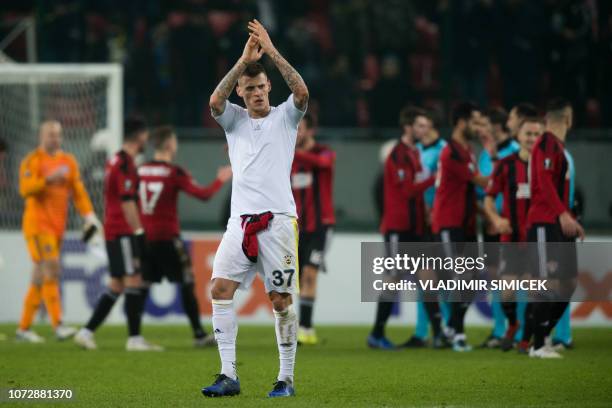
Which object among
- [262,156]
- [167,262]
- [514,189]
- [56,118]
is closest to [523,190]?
[514,189]

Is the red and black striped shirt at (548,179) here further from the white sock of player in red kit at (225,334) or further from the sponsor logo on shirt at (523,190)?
the white sock of player in red kit at (225,334)

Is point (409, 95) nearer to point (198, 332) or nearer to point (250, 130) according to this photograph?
point (198, 332)

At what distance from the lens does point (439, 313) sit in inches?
453

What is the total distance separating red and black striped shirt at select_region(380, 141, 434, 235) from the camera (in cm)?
1166

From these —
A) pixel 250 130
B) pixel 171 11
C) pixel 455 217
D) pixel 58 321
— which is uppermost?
pixel 171 11

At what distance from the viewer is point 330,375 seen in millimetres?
9062

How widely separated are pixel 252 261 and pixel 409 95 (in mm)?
10030

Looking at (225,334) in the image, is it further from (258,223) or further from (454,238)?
(454,238)

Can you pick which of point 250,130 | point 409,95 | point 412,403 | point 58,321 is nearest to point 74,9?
point 409,95

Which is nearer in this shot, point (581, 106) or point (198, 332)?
point (198, 332)

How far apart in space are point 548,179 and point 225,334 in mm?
Result: 3425

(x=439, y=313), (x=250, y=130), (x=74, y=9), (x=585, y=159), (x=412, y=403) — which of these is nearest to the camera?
(x=412, y=403)

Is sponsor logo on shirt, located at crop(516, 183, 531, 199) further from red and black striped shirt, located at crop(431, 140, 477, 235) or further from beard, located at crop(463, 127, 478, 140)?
beard, located at crop(463, 127, 478, 140)

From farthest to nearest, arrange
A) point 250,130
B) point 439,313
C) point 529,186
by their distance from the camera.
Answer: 1. point 439,313
2. point 529,186
3. point 250,130
